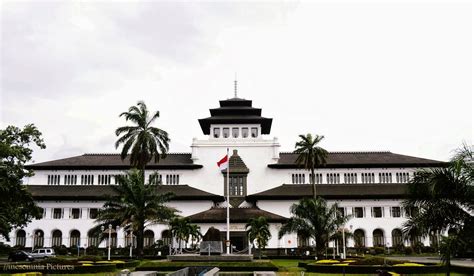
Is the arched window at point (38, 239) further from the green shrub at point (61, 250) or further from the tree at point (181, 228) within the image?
the tree at point (181, 228)

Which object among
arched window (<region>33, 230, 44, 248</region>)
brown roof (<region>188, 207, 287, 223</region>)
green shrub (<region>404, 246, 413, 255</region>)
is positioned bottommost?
green shrub (<region>404, 246, 413, 255</region>)

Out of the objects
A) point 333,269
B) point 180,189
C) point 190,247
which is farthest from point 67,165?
point 333,269

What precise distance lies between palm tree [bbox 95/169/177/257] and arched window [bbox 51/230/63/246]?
57.7 feet

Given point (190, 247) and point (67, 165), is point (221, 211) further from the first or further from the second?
point (67, 165)

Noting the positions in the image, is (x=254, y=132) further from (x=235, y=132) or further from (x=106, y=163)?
(x=106, y=163)

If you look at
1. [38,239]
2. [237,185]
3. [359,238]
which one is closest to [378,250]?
[359,238]

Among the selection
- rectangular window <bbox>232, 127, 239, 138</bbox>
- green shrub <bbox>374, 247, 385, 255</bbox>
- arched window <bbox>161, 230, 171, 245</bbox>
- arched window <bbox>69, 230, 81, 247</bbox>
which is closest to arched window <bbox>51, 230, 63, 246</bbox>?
arched window <bbox>69, 230, 81, 247</bbox>

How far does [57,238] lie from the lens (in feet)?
201

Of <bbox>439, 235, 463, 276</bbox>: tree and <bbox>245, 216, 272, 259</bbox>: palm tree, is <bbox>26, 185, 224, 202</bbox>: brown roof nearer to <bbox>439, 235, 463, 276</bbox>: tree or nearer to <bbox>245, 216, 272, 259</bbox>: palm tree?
<bbox>245, 216, 272, 259</bbox>: palm tree

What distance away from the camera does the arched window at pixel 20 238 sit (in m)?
60.9

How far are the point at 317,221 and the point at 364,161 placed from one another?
2235 cm

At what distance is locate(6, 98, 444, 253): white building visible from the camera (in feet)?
197

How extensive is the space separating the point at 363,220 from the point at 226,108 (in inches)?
962

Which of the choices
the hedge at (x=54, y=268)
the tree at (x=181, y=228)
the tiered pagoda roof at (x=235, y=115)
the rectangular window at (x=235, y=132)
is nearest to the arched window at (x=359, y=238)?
the tiered pagoda roof at (x=235, y=115)
